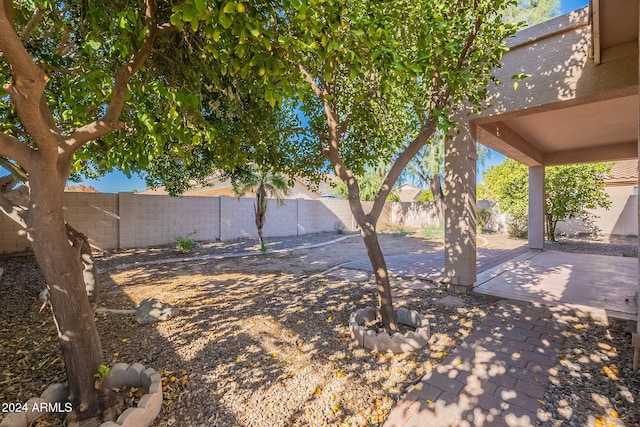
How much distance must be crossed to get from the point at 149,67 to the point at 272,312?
11.3 ft

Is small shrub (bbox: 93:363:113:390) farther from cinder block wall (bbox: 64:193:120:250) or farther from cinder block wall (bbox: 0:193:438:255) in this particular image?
cinder block wall (bbox: 64:193:120:250)

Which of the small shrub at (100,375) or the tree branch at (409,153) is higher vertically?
the tree branch at (409,153)

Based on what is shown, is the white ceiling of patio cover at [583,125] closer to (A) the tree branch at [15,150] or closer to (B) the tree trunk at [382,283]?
(B) the tree trunk at [382,283]

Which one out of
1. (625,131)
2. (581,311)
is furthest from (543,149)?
(581,311)

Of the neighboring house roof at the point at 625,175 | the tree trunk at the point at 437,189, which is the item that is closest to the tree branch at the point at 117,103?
the tree trunk at the point at 437,189

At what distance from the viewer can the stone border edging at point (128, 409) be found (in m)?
1.99

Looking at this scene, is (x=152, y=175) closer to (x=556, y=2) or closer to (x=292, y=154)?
(x=292, y=154)

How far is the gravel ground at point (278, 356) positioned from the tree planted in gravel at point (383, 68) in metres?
0.98

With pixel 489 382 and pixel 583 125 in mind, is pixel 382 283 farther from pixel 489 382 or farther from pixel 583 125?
pixel 583 125

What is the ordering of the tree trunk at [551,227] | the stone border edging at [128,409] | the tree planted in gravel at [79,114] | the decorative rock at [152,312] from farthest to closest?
the tree trunk at [551,227] < the decorative rock at [152,312] < the stone border edging at [128,409] < the tree planted in gravel at [79,114]

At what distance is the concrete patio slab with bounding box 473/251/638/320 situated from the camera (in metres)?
4.45

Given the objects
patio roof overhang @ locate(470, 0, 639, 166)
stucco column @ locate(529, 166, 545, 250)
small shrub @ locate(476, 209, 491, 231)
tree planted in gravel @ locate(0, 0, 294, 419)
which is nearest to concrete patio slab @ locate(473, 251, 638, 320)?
stucco column @ locate(529, 166, 545, 250)

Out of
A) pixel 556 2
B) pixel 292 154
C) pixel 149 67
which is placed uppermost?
pixel 556 2

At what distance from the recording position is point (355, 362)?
3008mm
